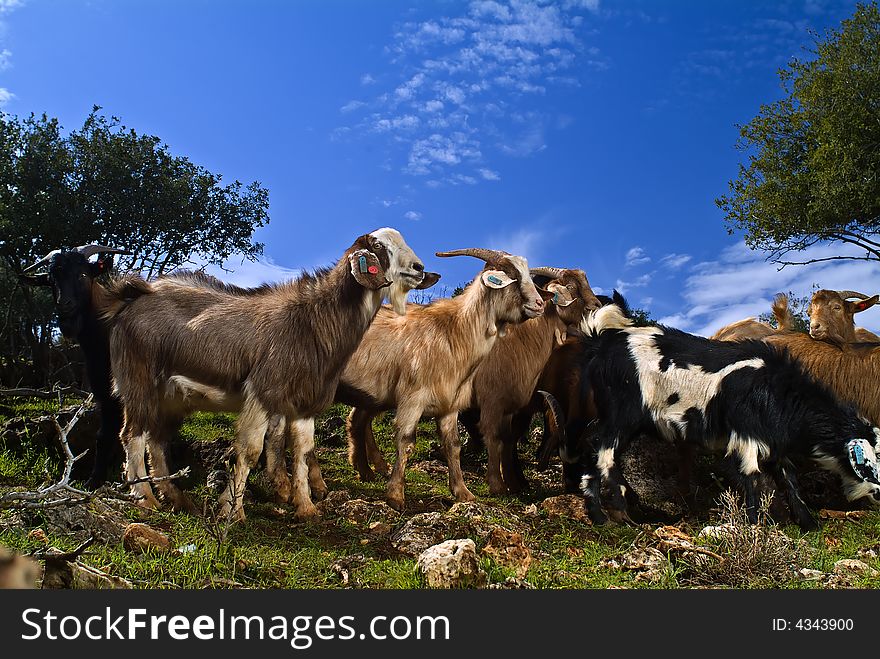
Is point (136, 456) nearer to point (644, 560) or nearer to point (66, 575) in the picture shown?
point (66, 575)

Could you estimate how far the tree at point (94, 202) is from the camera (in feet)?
70.7

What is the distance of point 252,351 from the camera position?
6.65 metres

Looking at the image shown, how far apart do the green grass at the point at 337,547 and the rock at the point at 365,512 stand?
0.16 m

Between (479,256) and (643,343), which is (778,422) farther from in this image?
(479,256)

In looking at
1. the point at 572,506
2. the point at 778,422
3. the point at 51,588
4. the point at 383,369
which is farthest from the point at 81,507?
the point at 778,422

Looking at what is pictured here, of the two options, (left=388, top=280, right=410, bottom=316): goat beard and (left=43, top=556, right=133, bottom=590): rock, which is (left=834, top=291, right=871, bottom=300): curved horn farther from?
(left=43, top=556, right=133, bottom=590): rock

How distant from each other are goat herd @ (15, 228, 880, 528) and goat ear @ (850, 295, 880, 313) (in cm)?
246

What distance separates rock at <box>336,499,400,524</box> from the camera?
6672 mm

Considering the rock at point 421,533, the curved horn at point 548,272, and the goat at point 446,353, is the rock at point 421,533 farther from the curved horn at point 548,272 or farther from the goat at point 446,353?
the curved horn at point 548,272

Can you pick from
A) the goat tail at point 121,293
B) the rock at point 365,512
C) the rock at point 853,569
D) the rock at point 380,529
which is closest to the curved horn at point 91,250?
the goat tail at point 121,293

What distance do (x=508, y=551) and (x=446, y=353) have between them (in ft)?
10.6

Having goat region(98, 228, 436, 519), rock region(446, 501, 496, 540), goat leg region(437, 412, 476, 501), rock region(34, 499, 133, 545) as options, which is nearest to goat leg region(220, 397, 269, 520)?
goat region(98, 228, 436, 519)

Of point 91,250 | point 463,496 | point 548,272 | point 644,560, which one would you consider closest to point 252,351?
point 463,496

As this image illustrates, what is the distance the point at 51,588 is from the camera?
370cm
